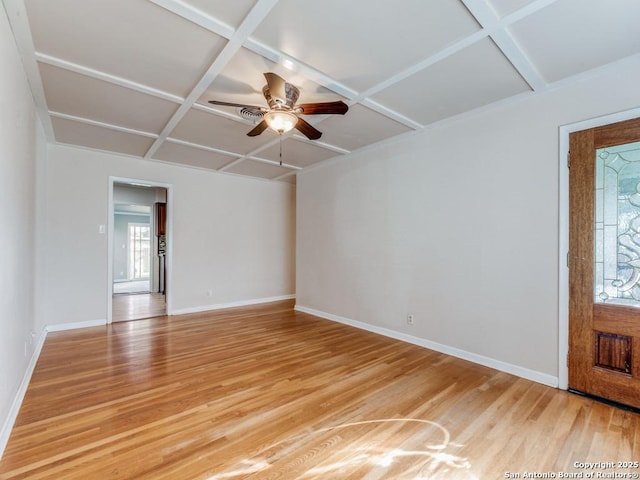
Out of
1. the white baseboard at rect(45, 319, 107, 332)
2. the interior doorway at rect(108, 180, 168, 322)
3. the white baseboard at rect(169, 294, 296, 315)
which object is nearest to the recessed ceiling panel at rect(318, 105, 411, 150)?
the interior doorway at rect(108, 180, 168, 322)

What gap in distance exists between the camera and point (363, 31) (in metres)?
1.93

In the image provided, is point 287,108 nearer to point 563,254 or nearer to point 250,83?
point 250,83

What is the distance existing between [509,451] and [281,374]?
5.93 ft

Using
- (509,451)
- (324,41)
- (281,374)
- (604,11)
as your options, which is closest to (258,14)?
(324,41)

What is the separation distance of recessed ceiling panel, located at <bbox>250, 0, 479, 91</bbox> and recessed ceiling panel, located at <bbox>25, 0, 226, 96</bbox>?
49cm

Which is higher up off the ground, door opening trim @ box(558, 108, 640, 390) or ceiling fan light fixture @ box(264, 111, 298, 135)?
ceiling fan light fixture @ box(264, 111, 298, 135)

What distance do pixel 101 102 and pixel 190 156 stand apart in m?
1.73

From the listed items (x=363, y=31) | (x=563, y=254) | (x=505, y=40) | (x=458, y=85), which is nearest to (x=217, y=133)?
(x=363, y=31)

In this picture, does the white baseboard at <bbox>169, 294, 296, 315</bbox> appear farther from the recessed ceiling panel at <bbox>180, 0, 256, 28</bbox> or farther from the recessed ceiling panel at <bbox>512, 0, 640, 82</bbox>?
the recessed ceiling panel at <bbox>512, 0, 640, 82</bbox>

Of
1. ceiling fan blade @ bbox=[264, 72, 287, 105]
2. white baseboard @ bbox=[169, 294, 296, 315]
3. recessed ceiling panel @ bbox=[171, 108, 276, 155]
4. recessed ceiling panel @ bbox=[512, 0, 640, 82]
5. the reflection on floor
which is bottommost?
the reflection on floor

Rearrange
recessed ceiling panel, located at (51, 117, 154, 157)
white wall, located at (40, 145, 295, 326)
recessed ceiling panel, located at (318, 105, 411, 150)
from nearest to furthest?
recessed ceiling panel, located at (318, 105, 411, 150) → recessed ceiling panel, located at (51, 117, 154, 157) → white wall, located at (40, 145, 295, 326)

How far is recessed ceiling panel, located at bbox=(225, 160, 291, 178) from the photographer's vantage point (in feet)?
16.4

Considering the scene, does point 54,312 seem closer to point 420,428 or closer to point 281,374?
point 281,374

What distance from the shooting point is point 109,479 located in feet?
5.04
